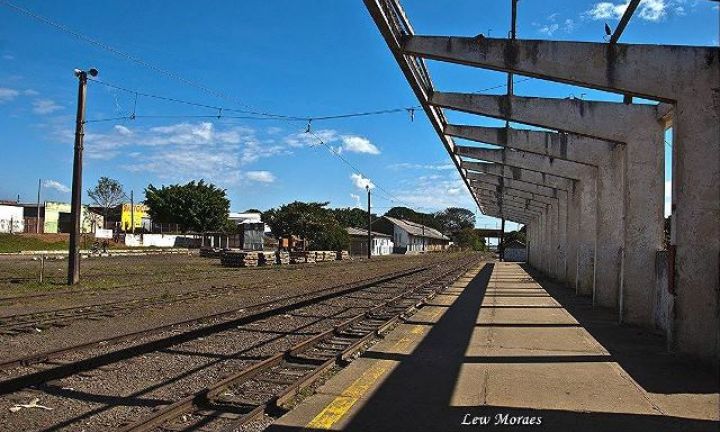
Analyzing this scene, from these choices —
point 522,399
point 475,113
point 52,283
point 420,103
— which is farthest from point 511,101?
point 52,283

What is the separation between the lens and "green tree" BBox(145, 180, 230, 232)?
Answer: 65.1 m

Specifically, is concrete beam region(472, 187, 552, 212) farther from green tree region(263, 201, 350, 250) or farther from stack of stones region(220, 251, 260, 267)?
green tree region(263, 201, 350, 250)

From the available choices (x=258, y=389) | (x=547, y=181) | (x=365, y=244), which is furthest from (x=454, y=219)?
(x=258, y=389)

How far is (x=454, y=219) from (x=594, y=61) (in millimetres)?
152881

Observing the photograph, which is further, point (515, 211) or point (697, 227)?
point (515, 211)

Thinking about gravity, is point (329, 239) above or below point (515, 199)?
below

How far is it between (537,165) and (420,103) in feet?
23.2

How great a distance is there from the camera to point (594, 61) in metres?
9.40

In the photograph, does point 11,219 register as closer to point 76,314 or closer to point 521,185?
point 521,185

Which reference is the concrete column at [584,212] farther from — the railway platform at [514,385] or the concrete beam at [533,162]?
the railway platform at [514,385]

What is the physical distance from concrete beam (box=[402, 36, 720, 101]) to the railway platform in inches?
149

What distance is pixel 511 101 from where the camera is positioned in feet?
47.4

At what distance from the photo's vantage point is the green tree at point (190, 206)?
65.1 m

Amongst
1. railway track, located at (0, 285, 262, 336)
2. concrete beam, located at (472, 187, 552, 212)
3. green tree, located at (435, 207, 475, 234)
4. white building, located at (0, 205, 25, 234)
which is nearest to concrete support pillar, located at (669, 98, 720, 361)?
railway track, located at (0, 285, 262, 336)
